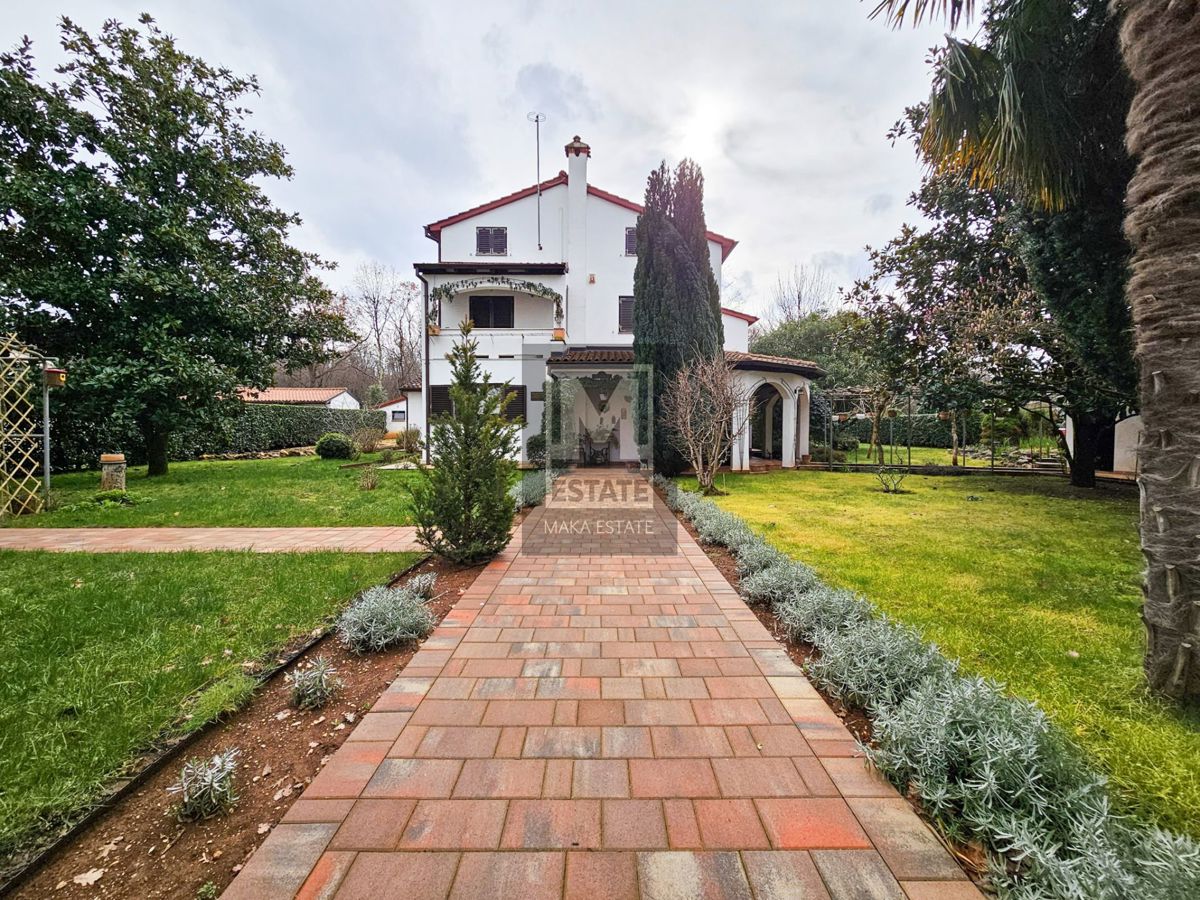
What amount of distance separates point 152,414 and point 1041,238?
18.6 meters

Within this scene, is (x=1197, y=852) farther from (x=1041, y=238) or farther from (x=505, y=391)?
(x=1041, y=238)

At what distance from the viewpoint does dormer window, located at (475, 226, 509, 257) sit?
1752 cm

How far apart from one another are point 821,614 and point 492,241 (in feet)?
57.7

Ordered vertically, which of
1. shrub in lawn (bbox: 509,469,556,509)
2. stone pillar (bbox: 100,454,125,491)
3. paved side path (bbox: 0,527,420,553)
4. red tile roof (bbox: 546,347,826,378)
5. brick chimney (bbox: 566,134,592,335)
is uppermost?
brick chimney (bbox: 566,134,592,335)

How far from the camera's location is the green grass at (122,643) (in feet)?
6.95

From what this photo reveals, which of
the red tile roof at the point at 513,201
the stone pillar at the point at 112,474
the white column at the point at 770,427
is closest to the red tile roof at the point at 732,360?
the white column at the point at 770,427

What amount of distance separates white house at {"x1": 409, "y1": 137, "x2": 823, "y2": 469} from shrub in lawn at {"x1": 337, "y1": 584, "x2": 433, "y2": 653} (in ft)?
37.1

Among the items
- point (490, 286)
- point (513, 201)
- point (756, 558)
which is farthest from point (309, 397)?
point (756, 558)

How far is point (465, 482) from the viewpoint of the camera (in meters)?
5.21

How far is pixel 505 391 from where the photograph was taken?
5.67 meters

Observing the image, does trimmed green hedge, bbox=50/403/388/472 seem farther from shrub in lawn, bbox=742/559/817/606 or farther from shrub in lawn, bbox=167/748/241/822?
shrub in lawn, bbox=742/559/817/606

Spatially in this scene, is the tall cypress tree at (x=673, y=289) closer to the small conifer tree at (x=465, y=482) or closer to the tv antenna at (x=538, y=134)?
the tv antenna at (x=538, y=134)

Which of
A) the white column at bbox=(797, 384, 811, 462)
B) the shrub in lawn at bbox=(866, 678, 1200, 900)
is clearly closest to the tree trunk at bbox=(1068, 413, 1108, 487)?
the white column at bbox=(797, 384, 811, 462)

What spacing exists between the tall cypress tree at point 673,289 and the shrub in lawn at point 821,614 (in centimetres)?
844
